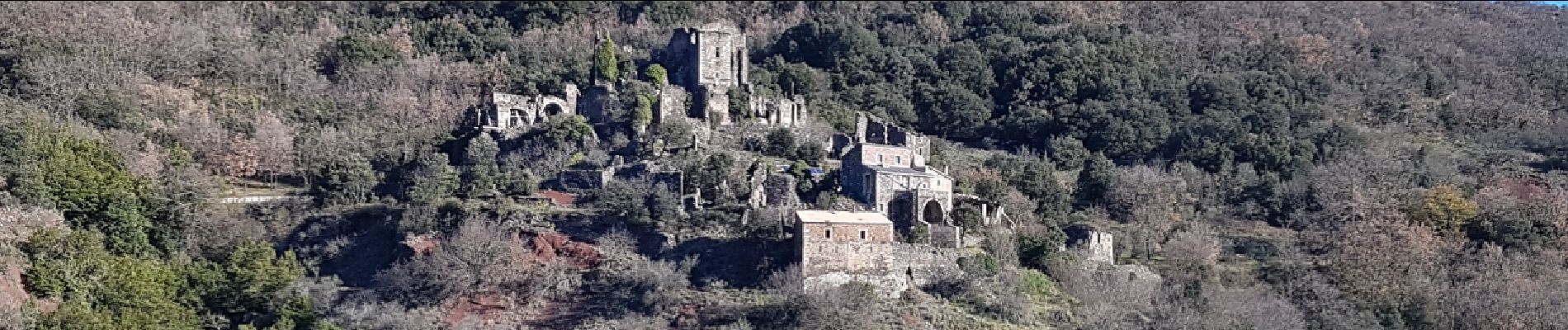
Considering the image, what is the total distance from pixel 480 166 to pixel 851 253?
41.3 ft

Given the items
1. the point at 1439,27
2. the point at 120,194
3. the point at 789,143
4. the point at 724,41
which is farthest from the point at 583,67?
the point at 1439,27

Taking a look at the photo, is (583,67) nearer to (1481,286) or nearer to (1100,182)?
(1100,182)

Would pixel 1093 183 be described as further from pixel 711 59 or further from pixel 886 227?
pixel 886 227

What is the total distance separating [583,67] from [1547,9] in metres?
49.3

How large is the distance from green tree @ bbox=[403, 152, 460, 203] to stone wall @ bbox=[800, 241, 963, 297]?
11620 mm

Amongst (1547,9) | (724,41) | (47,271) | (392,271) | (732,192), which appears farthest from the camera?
(1547,9)

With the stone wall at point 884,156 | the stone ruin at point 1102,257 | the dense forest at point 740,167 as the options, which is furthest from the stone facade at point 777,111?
the stone ruin at point 1102,257

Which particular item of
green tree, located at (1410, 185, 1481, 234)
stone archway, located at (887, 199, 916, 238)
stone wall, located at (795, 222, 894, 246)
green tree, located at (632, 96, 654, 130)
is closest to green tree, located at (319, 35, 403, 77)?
green tree, located at (632, 96, 654, 130)

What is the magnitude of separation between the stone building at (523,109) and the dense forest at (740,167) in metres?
1.22

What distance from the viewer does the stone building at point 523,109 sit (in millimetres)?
57562

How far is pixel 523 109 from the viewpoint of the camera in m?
58.5

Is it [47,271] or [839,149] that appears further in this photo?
[839,149]

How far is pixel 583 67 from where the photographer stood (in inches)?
2515

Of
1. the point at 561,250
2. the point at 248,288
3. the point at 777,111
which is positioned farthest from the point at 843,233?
the point at 777,111
